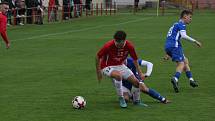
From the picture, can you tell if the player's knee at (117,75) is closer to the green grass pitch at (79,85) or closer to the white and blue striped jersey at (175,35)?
the green grass pitch at (79,85)

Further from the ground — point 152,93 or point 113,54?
point 113,54

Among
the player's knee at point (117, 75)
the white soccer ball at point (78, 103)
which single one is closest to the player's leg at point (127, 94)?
the player's knee at point (117, 75)

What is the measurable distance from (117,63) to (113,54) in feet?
0.74

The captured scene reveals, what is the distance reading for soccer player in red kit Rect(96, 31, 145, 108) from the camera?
37.6 feet

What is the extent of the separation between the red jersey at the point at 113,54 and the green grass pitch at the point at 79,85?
838 millimetres

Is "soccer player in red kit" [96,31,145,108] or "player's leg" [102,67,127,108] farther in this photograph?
"player's leg" [102,67,127,108]

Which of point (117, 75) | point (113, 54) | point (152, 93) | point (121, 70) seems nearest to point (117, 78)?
point (117, 75)

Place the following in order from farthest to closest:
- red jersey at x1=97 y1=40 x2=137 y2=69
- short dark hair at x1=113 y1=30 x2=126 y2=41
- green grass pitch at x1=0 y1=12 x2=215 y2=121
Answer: red jersey at x1=97 y1=40 x2=137 y2=69
short dark hair at x1=113 y1=30 x2=126 y2=41
green grass pitch at x1=0 y1=12 x2=215 y2=121

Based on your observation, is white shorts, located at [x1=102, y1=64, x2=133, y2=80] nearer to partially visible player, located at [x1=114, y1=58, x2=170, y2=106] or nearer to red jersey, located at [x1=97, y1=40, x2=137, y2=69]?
red jersey, located at [x1=97, y1=40, x2=137, y2=69]

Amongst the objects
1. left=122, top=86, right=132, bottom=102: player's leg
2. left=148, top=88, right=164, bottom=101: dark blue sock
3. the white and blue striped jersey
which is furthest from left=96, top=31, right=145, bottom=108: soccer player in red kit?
the white and blue striped jersey

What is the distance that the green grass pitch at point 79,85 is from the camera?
36.0 feet

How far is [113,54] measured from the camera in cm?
1159

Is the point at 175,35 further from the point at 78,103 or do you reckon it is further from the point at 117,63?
the point at 78,103

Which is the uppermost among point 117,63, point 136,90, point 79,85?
point 117,63
